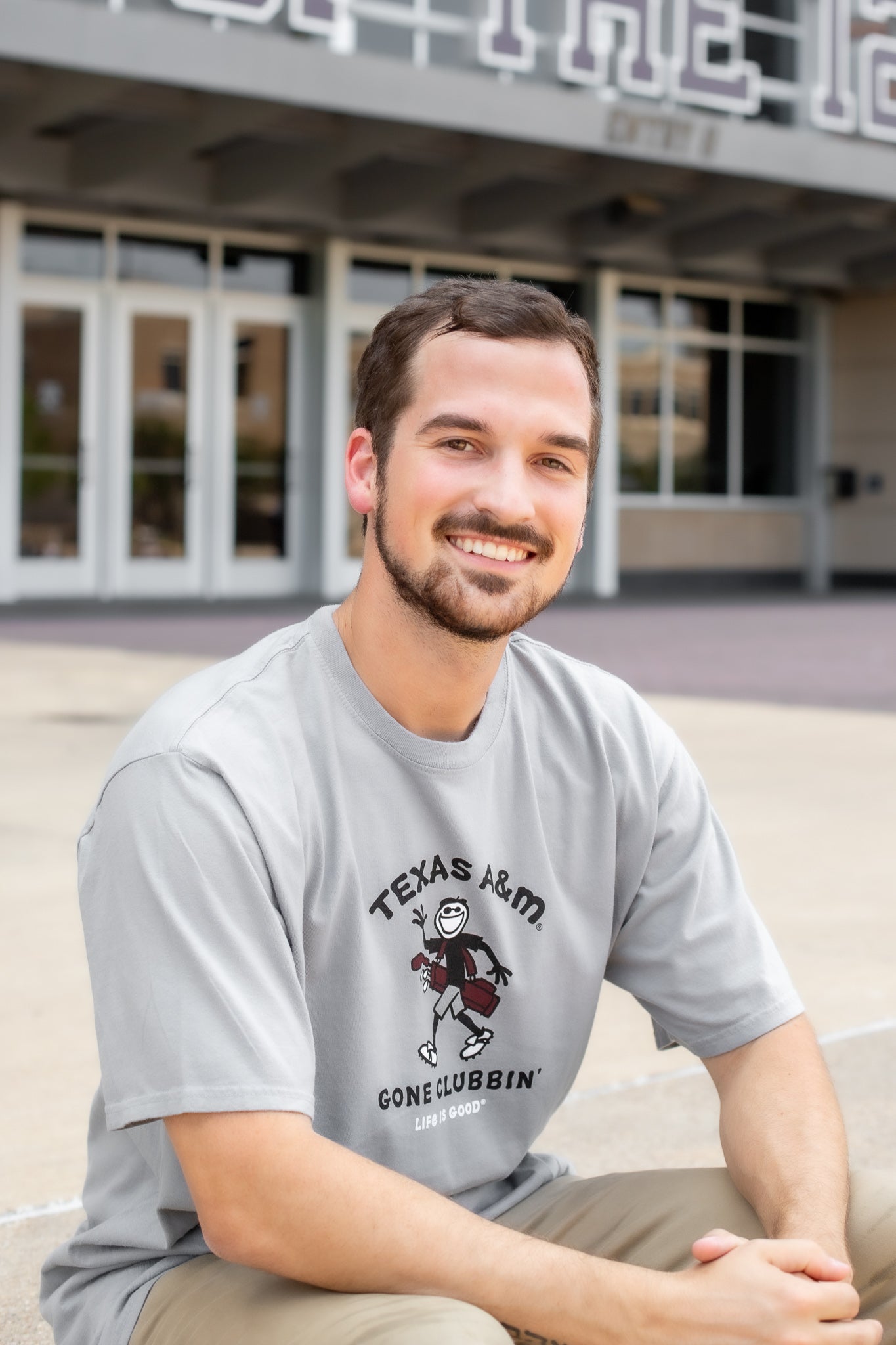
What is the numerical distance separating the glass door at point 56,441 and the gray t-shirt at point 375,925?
1512 centimetres

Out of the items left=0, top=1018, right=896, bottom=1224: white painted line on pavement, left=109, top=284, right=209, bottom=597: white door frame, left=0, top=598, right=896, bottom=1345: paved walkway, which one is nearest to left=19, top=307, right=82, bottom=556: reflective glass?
left=109, top=284, right=209, bottom=597: white door frame

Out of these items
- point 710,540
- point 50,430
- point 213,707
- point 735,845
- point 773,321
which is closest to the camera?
point 213,707

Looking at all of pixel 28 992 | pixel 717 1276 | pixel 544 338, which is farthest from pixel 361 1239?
pixel 28 992

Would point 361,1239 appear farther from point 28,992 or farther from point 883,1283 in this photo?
point 28,992

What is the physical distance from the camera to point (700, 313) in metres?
21.6

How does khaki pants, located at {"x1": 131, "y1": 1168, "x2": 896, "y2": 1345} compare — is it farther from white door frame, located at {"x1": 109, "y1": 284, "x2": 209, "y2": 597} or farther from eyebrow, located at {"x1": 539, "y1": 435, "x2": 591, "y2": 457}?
white door frame, located at {"x1": 109, "y1": 284, "x2": 209, "y2": 597}

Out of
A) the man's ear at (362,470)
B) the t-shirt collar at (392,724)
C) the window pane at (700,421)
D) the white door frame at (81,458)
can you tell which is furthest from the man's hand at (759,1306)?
the window pane at (700,421)

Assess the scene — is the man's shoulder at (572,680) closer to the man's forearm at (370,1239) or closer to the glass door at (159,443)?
the man's forearm at (370,1239)

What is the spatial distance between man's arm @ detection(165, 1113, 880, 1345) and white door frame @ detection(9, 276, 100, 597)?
50.4ft

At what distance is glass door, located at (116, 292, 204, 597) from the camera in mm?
17141

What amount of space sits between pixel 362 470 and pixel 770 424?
69.2 feet

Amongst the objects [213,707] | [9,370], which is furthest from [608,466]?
[213,707]

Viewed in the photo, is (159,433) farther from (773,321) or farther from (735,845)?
(735,845)

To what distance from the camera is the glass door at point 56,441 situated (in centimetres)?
1659
